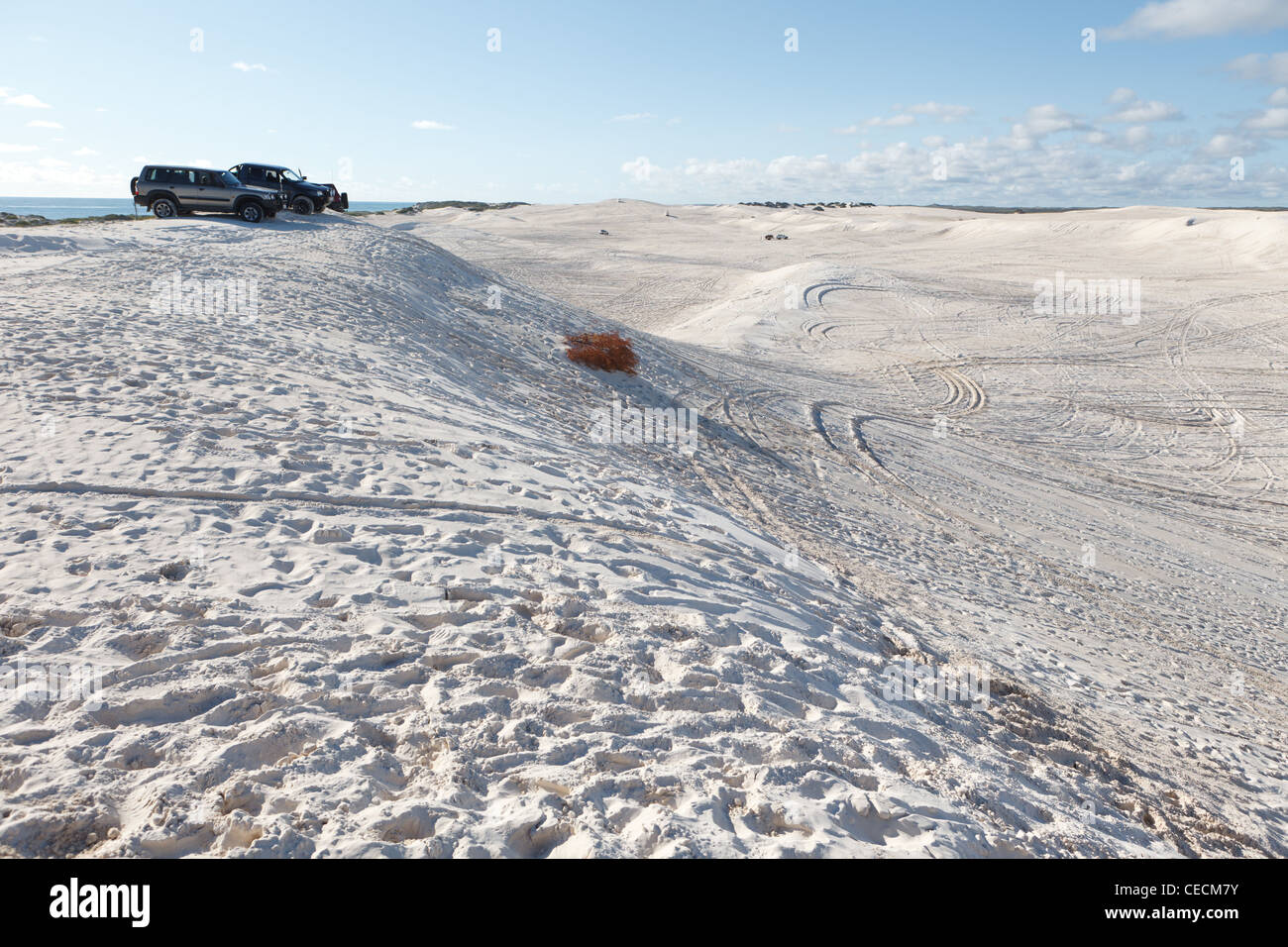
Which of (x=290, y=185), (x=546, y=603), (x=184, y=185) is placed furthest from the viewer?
(x=290, y=185)

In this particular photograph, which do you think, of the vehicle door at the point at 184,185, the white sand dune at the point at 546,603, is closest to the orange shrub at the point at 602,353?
the white sand dune at the point at 546,603

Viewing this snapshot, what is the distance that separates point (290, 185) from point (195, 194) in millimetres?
4100

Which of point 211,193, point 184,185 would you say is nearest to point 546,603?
point 211,193

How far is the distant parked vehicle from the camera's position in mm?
24953

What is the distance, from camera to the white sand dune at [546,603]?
3.56 metres

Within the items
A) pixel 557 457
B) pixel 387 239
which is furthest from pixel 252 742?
pixel 387 239

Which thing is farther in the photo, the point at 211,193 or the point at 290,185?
the point at 290,185

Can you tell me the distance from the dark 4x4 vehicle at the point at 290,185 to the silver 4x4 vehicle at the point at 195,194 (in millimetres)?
2782

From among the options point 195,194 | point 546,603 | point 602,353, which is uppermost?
point 195,194

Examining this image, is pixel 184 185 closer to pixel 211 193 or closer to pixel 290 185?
pixel 211 193

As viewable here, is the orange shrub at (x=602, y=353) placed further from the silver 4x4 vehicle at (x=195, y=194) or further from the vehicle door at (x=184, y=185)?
the vehicle door at (x=184, y=185)

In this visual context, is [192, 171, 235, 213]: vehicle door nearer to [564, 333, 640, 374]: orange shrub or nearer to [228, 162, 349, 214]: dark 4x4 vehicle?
[228, 162, 349, 214]: dark 4x4 vehicle

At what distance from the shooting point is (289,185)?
2547cm
